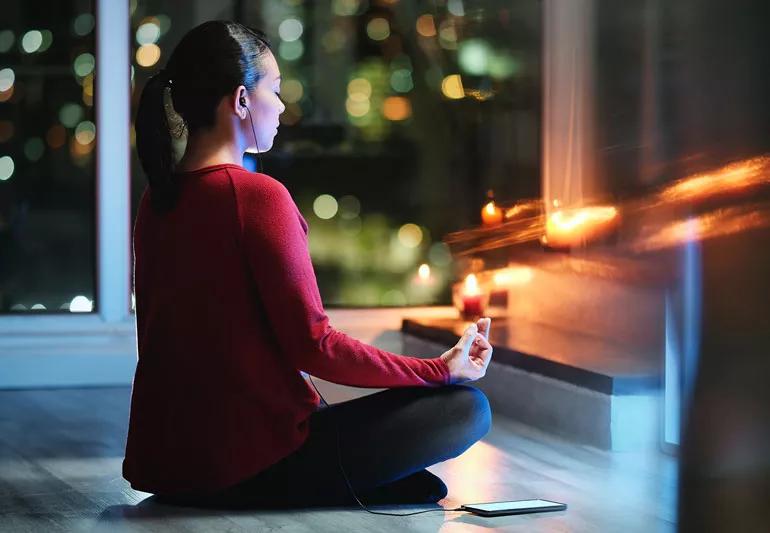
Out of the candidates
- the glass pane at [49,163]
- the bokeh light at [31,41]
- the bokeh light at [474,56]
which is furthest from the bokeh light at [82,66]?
the bokeh light at [474,56]

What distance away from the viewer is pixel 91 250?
135 inches

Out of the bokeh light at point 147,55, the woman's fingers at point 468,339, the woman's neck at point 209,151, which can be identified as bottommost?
the woman's fingers at point 468,339

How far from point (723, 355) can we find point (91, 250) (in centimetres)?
315

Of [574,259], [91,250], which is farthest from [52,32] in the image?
[574,259]

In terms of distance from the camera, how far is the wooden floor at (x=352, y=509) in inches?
65.1

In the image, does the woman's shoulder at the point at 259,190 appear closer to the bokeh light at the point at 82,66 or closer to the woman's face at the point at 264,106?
the woman's face at the point at 264,106

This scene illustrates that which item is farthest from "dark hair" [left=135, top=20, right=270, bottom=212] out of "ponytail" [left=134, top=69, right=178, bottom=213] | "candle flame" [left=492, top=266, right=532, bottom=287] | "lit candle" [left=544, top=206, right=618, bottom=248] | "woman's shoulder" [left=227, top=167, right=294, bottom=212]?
"candle flame" [left=492, top=266, right=532, bottom=287]

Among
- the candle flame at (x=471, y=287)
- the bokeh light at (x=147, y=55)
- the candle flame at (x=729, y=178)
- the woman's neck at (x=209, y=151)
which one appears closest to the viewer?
the candle flame at (x=729, y=178)

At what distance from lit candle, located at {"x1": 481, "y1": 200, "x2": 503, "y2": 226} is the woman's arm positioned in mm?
1888

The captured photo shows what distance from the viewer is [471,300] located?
334 centimetres

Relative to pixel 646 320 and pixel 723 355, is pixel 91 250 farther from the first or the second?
pixel 723 355

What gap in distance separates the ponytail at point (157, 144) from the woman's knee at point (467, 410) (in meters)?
0.53

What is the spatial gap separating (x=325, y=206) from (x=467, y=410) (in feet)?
6.41

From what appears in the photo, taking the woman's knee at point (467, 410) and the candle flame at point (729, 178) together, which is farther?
the woman's knee at point (467, 410)
